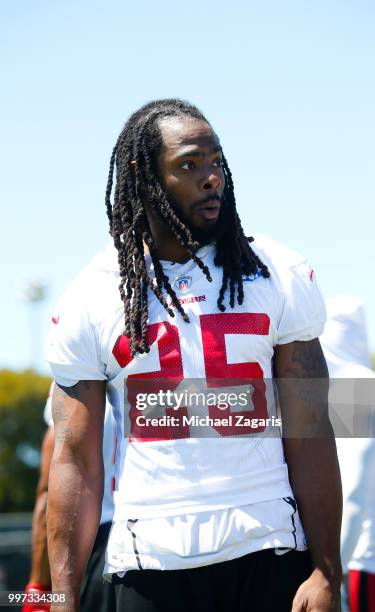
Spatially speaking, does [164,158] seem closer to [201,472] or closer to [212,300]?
[212,300]

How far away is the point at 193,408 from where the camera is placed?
11.2 ft

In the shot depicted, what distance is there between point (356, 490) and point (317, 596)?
5.66 ft

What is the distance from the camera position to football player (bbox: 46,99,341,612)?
3.31 meters

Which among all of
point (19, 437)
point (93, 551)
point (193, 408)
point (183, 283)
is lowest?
point (19, 437)

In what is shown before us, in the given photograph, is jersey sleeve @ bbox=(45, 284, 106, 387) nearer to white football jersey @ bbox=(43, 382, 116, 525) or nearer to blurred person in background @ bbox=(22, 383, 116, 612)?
blurred person in background @ bbox=(22, 383, 116, 612)

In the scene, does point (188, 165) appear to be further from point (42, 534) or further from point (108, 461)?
point (42, 534)

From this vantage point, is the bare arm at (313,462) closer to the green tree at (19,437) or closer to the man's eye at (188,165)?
the man's eye at (188,165)

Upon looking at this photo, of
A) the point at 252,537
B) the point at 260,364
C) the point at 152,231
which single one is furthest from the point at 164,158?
the point at 252,537

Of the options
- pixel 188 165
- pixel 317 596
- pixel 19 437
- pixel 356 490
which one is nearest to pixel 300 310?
pixel 188 165

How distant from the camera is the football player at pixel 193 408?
3309mm

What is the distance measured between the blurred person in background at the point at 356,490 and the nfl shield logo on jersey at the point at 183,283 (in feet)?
4.76

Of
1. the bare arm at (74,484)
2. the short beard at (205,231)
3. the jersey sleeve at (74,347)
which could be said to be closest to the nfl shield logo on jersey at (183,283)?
the short beard at (205,231)

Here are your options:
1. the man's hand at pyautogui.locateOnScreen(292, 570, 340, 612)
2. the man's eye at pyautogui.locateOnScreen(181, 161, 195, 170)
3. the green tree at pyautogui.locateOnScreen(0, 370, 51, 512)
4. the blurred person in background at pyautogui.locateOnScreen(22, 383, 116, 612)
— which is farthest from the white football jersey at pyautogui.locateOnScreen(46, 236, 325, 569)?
Answer: the green tree at pyautogui.locateOnScreen(0, 370, 51, 512)

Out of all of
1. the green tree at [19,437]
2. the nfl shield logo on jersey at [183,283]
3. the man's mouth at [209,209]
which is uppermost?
the man's mouth at [209,209]
